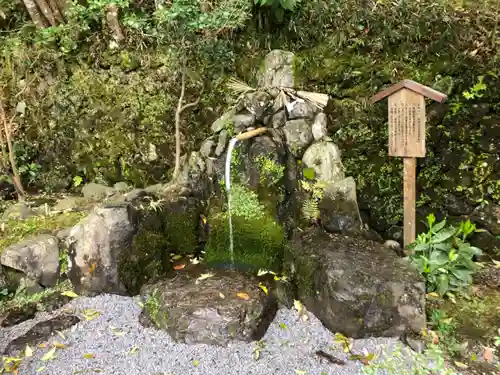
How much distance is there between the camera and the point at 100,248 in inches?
178

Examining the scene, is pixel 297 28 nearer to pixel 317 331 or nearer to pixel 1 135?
pixel 317 331

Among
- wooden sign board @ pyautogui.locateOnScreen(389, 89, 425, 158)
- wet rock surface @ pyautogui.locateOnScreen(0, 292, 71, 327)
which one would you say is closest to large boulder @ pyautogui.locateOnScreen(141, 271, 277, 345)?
wet rock surface @ pyautogui.locateOnScreen(0, 292, 71, 327)

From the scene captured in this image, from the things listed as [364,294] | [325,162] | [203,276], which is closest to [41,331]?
[203,276]

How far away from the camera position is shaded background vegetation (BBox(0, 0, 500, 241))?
16.4 feet

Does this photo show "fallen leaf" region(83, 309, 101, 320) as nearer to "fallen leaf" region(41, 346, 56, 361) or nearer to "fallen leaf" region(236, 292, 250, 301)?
"fallen leaf" region(41, 346, 56, 361)

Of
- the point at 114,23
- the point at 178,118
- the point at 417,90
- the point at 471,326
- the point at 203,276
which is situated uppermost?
the point at 114,23

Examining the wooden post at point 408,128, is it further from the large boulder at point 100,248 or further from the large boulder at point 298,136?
the large boulder at point 100,248

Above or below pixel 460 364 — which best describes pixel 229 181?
above

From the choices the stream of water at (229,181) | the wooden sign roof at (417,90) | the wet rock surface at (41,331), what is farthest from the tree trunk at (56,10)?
the wooden sign roof at (417,90)

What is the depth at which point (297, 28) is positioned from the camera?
5.57 metres

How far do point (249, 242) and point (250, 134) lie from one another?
4.65 feet

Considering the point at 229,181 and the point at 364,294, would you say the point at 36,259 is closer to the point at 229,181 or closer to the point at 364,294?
the point at 229,181

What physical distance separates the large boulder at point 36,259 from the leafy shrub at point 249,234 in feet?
6.22

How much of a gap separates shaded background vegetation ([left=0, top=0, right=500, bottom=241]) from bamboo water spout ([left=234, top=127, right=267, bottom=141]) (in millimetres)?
1013
